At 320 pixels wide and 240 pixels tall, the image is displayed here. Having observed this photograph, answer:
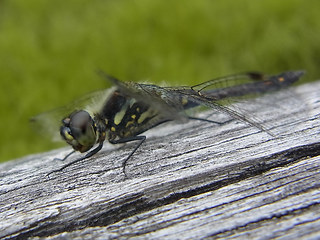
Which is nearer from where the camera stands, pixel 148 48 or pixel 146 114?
pixel 146 114

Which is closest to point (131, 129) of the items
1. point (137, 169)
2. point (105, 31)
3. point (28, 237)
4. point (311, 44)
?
point (137, 169)

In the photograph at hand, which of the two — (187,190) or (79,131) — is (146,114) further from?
(187,190)

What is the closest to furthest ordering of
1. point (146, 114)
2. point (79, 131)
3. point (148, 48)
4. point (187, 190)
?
point (187, 190), point (79, 131), point (146, 114), point (148, 48)

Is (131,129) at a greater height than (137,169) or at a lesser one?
greater

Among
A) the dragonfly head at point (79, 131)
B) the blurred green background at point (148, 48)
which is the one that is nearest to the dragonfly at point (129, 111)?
the dragonfly head at point (79, 131)

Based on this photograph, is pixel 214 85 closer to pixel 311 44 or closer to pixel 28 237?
pixel 28 237

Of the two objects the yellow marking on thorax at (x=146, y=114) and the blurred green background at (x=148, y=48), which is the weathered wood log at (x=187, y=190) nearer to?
the yellow marking on thorax at (x=146, y=114)

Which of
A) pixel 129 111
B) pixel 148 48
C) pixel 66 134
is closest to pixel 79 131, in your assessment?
pixel 66 134
